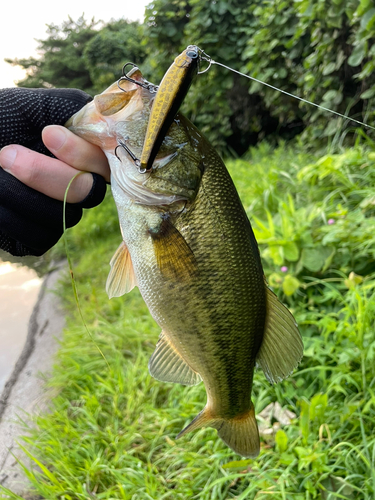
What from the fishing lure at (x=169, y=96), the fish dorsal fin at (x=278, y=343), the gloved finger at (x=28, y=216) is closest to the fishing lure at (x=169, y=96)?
the fishing lure at (x=169, y=96)

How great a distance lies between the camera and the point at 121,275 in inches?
51.8

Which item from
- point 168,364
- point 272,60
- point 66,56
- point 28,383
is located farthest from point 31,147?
point 66,56

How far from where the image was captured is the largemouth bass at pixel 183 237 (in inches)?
45.0

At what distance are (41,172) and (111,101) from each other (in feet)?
1.06

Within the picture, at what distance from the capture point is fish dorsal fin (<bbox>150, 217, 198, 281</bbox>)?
1155mm

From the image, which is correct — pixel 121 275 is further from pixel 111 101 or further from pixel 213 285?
pixel 111 101

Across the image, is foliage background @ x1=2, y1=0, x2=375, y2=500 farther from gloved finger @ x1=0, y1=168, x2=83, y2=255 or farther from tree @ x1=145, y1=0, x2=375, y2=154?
gloved finger @ x1=0, y1=168, x2=83, y2=255

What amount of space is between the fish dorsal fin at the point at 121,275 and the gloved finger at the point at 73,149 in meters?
0.30

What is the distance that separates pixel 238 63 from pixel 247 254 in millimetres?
6529

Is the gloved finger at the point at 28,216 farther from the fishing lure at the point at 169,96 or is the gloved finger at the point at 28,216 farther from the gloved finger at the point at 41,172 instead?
the fishing lure at the point at 169,96

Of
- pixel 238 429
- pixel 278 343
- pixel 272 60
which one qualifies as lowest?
pixel 238 429

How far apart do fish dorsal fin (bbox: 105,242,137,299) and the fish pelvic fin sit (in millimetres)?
574

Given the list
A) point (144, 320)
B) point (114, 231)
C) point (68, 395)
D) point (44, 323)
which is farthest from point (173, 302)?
point (114, 231)

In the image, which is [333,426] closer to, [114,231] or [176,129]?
[176,129]
